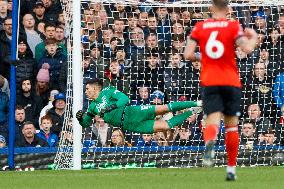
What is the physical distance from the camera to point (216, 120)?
36.3 feet

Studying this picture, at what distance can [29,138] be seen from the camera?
54.0ft

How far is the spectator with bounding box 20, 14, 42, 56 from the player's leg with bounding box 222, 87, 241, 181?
21.5 feet

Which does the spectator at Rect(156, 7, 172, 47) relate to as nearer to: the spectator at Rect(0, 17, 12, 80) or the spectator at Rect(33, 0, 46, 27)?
the spectator at Rect(33, 0, 46, 27)

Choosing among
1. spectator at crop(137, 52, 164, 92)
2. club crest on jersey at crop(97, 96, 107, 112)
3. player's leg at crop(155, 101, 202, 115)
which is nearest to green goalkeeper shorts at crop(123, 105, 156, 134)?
player's leg at crop(155, 101, 202, 115)

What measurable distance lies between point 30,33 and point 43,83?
92cm

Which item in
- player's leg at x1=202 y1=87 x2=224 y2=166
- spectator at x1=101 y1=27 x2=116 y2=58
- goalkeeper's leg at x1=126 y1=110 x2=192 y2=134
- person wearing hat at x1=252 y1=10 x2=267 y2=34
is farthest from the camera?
person wearing hat at x1=252 y1=10 x2=267 y2=34

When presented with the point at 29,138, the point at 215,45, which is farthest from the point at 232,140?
the point at 29,138

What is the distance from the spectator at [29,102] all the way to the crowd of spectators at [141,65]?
0.05ft

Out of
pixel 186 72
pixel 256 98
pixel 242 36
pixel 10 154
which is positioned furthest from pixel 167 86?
pixel 242 36

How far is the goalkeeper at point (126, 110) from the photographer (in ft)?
51.0

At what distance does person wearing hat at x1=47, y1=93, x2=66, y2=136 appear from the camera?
1688cm

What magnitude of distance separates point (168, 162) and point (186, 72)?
1694 mm

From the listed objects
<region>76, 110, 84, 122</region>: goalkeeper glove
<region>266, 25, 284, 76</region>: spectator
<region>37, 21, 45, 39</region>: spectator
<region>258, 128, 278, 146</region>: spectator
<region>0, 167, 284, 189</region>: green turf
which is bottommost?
<region>0, 167, 284, 189</region>: green turf

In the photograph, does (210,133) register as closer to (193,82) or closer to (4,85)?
(193,82)
